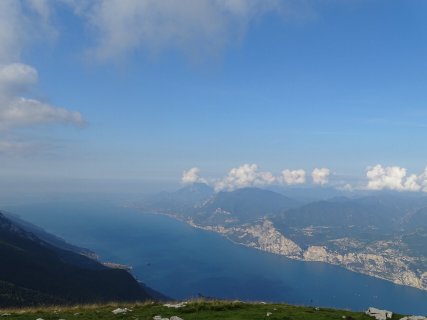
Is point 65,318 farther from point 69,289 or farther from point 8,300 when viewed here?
point 69,289

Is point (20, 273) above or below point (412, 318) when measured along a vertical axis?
below

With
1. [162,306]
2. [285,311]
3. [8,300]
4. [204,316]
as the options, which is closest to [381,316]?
[285,311]

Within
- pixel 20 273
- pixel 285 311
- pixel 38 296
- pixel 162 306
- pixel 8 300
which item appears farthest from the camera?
pixel 20 273

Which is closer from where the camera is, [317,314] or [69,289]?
[317,314]

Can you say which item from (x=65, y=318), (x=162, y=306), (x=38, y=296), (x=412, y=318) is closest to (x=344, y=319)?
Answer: (x=412, y=318)

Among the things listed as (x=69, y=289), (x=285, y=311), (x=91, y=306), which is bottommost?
(x=69, y=289)

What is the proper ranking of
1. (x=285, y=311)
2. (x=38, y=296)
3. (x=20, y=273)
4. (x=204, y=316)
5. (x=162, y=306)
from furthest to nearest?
(x=20, y=273) < (x=38, y=296) < (x=162, y=306) < (x=285, y=311) < (x=204, y=316)
